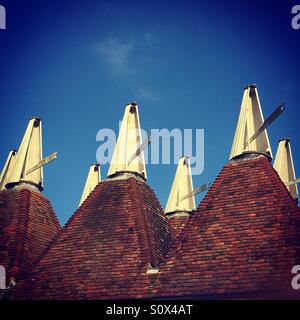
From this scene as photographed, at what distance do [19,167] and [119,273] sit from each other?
4.90 meters

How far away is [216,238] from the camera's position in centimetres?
1160

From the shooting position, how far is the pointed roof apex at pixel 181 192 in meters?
17.4

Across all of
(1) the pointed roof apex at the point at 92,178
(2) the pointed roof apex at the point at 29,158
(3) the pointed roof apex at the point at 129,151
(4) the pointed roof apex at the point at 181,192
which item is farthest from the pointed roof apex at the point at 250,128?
(1) the pointed roof apex at the point at 92,178

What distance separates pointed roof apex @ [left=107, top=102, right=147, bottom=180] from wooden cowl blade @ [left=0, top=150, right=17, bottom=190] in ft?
9.44

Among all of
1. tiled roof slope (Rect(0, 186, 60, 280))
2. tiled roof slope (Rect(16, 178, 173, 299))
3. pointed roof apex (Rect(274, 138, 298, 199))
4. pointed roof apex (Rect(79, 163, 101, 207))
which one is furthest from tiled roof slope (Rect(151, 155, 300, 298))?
pointed roof apex (Rect(79, 163, 101, 207))

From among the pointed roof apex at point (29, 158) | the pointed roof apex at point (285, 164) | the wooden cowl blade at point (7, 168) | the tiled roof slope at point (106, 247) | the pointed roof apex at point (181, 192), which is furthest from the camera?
the pointed roof apex at point (181, 192)

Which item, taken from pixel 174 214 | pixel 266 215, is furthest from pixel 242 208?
pixel 174 214

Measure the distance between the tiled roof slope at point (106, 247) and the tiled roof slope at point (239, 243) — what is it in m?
0.65

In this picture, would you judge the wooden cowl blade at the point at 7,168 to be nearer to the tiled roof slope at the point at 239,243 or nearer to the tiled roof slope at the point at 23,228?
the tiled roof slope at the point at 23,228

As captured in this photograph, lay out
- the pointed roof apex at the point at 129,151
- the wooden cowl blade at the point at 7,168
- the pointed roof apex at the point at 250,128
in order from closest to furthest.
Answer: the pointed roof apex at the point at 250,128, the pointed roof apex at the point at 129,151, the wooden cowl blade at the point at 7,168

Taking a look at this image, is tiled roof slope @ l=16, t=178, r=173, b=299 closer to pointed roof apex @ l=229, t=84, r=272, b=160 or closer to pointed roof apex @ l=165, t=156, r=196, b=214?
pointed roof apex @ l=229, t=84, r=272, b=160

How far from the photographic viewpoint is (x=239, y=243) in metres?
11.2
